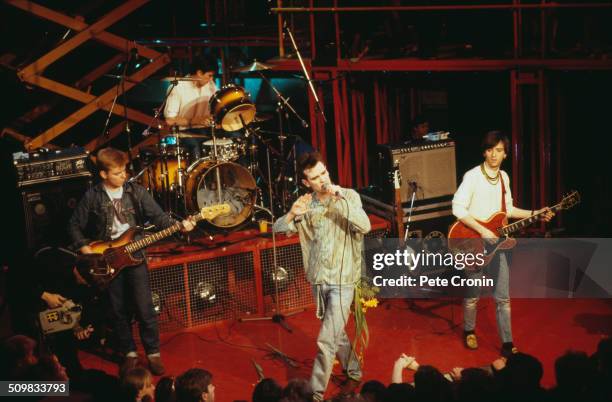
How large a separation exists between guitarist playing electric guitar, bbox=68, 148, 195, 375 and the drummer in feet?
9.49

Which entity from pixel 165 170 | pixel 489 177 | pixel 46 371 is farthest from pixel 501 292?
pixel 165 170

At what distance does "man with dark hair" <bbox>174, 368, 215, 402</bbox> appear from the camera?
186 inches

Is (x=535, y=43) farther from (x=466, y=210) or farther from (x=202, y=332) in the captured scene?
(x=202, y=332)

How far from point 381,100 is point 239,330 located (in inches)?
182

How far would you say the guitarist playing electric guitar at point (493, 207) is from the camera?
6.91m

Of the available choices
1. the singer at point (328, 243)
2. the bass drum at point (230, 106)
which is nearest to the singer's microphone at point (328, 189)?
the singer at point (328, 243)

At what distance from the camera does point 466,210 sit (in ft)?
23.4

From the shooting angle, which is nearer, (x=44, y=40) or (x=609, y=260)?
(x=609, y=260)

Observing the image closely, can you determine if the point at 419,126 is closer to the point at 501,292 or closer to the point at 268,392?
the point at 501,292

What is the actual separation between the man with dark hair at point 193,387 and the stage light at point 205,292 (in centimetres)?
365

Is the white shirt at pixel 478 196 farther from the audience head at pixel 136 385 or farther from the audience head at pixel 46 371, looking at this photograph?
the audience head at pixel 46 371

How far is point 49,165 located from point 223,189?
6.77ft

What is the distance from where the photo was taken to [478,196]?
279 inches

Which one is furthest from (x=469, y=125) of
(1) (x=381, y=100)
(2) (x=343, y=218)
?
(2) (x=343, y=218)
